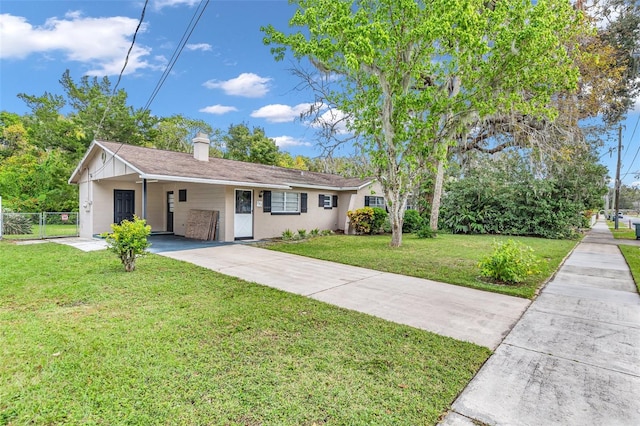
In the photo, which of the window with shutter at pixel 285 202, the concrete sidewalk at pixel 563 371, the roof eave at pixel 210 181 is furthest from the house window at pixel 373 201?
the concrete sidewalk at pixel 563 371

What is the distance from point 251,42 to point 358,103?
17.8 feet

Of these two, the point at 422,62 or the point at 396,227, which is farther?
the point at 396,227

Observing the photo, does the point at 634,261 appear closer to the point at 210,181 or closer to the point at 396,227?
the point at 396,227

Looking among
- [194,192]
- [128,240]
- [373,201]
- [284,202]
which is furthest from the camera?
[373,201]

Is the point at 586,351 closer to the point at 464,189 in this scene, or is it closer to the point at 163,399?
the point at 163,399

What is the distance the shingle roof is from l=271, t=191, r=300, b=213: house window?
23.9 inches

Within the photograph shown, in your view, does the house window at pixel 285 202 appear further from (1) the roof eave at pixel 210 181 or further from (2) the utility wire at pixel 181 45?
(2) the utility wire at pixel 181 45

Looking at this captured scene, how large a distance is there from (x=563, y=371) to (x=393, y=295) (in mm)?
2722

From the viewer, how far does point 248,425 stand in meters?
2.27

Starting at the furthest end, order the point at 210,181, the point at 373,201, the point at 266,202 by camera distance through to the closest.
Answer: the point at 373,201
the point at 266,202
the point at 210,181

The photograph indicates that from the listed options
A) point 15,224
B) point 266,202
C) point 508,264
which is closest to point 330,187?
point 266,202

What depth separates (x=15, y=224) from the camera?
47.6ft

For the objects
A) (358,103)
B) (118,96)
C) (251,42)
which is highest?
(118,96)

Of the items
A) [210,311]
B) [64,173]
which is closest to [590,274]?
[210,311]
